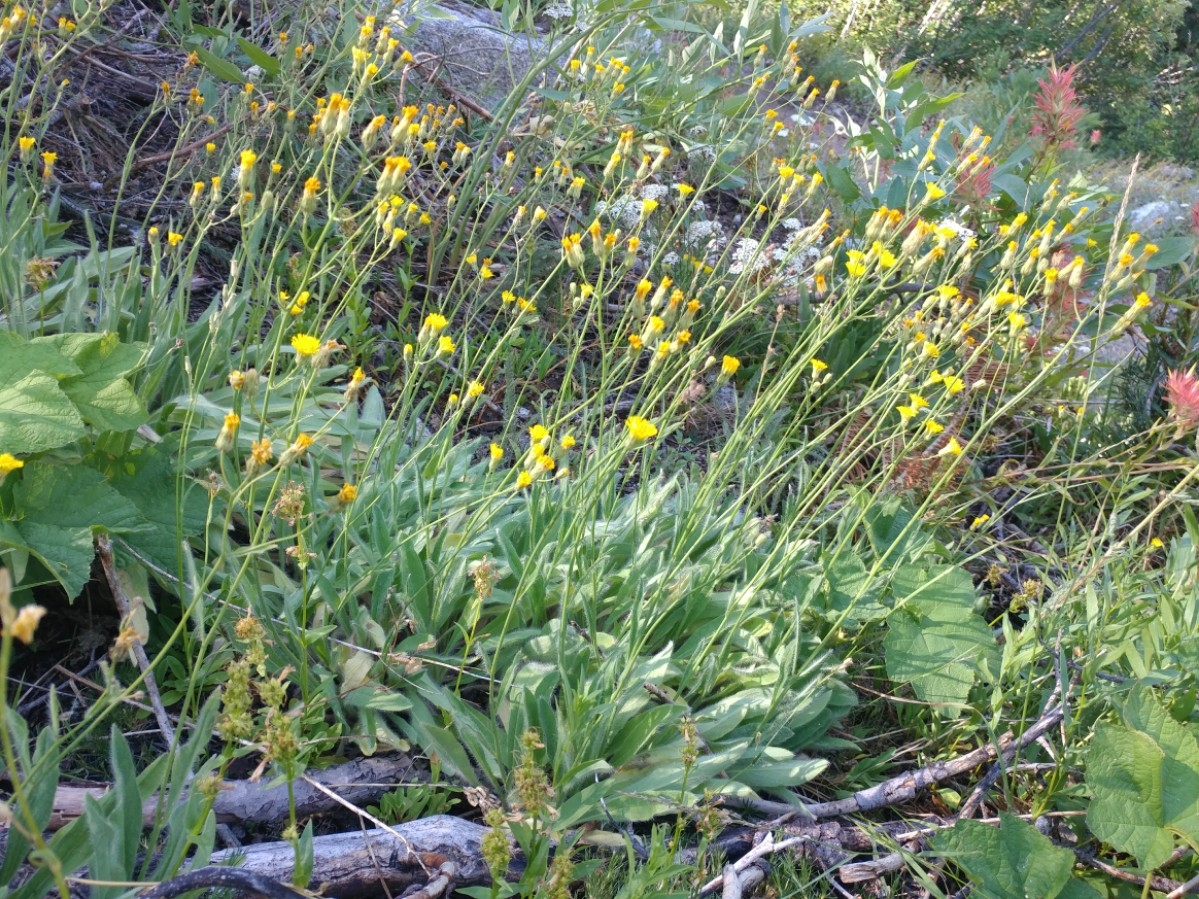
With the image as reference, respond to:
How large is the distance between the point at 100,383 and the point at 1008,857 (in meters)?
1.69

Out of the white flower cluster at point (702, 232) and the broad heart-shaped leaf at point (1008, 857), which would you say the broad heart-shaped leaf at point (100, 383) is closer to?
the broad heart-shaped leaf at point (1008, 857)

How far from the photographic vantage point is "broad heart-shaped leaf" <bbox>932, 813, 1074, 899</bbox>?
1.48 m

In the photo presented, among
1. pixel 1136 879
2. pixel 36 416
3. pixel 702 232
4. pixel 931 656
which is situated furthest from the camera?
pixel 702 232

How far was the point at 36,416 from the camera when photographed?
1415mm

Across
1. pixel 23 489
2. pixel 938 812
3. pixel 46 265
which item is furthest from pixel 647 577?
pixel 46 265

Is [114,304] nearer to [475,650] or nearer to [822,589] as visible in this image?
[475,650]

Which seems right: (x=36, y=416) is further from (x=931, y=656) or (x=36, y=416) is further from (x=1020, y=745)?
(x=1020, y=745)

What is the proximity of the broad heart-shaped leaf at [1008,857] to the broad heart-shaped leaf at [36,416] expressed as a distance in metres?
1.51

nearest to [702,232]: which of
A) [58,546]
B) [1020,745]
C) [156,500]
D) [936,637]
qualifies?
[936,637]

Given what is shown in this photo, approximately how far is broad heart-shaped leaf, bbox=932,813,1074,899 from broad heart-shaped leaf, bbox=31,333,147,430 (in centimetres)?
151

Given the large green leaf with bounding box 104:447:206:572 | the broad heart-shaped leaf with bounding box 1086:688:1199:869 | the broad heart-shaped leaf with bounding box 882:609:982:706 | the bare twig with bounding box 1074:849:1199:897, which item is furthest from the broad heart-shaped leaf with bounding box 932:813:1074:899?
the large green leaf with bounding box 104:447:206:572

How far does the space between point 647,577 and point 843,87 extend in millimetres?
10019

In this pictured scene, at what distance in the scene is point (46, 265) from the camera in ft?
5.58

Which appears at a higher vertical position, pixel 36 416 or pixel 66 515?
pixel 36 416
